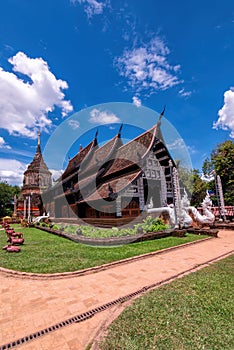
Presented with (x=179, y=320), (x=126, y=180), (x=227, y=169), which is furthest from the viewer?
(x=227, y=169)

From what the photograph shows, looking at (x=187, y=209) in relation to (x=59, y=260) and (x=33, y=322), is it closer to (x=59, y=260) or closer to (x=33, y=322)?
(x=59, y=260)

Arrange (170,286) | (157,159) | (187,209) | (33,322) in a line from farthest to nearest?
(157,159)
(187,209)
(170,286)
(33,322)

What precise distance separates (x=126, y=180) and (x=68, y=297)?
930 centimetres

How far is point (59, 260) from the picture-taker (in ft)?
21.2

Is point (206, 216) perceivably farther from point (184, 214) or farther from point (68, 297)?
point (68, 297)

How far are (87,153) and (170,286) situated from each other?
18694mm

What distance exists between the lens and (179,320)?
9.73 ft

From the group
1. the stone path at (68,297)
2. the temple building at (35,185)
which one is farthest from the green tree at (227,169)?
the temple building at (35,185)

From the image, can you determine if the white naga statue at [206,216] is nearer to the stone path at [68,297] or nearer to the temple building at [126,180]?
the temple building at [126,180]

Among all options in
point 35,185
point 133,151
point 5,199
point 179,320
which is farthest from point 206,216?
point 5,199

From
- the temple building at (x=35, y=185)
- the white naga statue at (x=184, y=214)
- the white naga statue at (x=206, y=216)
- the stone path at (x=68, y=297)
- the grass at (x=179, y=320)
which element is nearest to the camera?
the grass at (x=179, y=320)

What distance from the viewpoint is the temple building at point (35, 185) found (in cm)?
3425

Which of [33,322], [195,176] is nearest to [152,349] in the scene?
[33,322]

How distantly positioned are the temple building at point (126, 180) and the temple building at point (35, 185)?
16.2m
